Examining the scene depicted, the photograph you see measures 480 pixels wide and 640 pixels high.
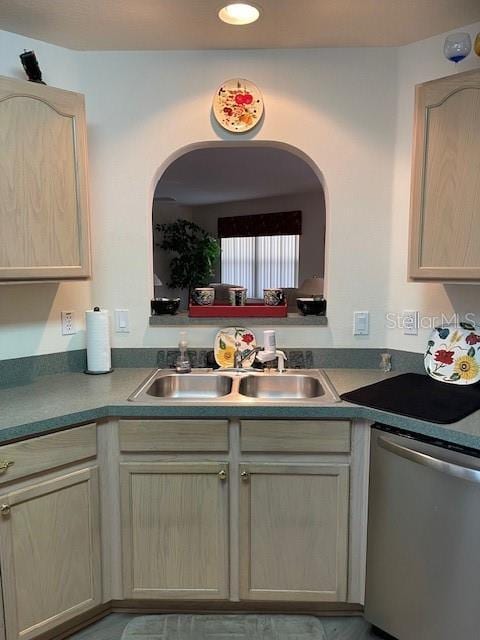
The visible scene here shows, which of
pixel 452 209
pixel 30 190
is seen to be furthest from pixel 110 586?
pixel 452 209

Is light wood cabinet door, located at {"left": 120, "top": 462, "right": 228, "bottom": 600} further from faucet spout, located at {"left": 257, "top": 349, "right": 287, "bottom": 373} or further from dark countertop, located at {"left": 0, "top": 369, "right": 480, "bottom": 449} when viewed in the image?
faucet spout, located at {"left": 257, "top": 349, "right": 287, "bottom": 373}

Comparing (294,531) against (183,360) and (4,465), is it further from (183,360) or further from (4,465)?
(4,465)

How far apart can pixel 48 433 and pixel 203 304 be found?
101 cm

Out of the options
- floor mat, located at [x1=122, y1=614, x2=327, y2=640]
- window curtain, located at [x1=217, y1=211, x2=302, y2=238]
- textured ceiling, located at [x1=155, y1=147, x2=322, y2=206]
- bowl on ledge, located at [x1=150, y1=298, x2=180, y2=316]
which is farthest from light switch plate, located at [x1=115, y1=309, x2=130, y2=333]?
window curtain, located at [x1=217, y1=211, x2=302, y2=238]

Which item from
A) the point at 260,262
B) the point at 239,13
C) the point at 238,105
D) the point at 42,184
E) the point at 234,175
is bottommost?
the point at 260,262

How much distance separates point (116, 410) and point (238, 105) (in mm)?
1476

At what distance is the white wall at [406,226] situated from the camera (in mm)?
2045

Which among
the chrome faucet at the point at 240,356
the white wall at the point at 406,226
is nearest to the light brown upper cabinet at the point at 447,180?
the white wall at the point at 406,226

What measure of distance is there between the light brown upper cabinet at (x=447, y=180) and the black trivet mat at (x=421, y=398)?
46 centimetres

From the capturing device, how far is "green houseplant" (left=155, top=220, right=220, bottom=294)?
22.9 feet

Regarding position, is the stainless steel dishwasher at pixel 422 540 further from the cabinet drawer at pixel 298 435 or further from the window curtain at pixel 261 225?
the window curtain at pixel 261 225

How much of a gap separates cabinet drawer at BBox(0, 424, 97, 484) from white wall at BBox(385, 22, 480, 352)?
1455 millimetres

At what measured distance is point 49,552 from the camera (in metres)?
1.64

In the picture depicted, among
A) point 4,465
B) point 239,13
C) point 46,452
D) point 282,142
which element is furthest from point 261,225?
point 4,465
